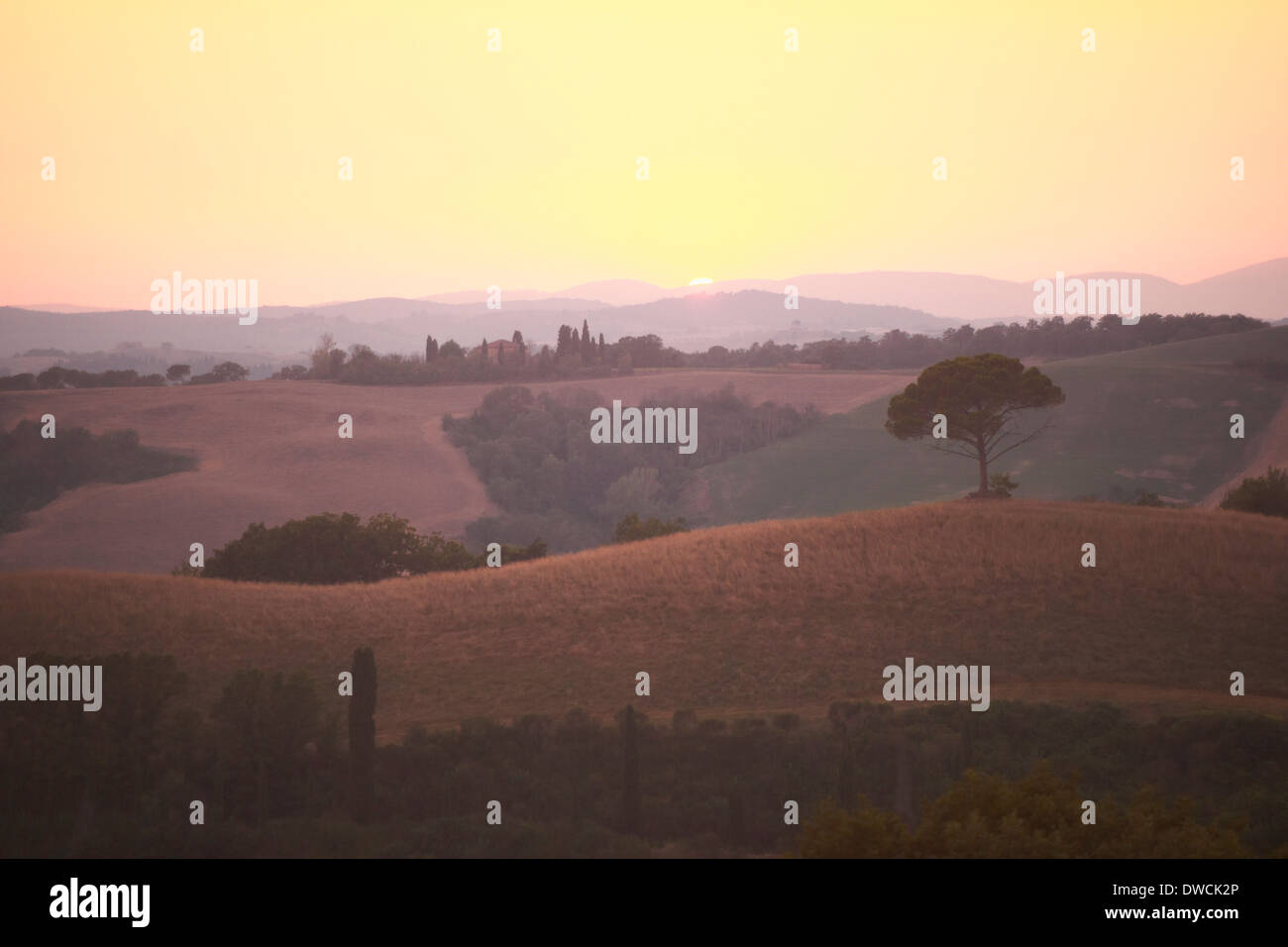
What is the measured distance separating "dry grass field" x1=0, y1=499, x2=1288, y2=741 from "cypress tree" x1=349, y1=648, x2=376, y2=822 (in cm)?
422

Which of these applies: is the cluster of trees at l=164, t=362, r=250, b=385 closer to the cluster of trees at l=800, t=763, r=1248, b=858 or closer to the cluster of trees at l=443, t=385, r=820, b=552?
the cluster of trees at l=443, t=385, r=820, b=552

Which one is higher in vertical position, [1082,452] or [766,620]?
[1082,452]

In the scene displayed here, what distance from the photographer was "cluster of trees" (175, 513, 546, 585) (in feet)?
197

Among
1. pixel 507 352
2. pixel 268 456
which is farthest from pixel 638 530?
pixel 507 352

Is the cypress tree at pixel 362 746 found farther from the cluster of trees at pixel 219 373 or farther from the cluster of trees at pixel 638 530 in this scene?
the cluster of trees at pixel 219 373

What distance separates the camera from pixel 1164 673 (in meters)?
35.1

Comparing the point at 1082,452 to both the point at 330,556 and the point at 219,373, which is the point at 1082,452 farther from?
the point at 219,373

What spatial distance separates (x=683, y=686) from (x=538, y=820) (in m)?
11.4

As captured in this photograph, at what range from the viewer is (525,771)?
27.9m

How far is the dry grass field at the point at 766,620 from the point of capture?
3512 centimetres

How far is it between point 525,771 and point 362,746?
4.43 m

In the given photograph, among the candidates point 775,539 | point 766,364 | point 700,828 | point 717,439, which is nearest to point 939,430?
point 775,539

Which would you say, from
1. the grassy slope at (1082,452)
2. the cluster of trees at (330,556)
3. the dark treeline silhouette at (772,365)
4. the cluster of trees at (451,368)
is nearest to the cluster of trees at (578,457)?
the grassy slope at (1082,452)
